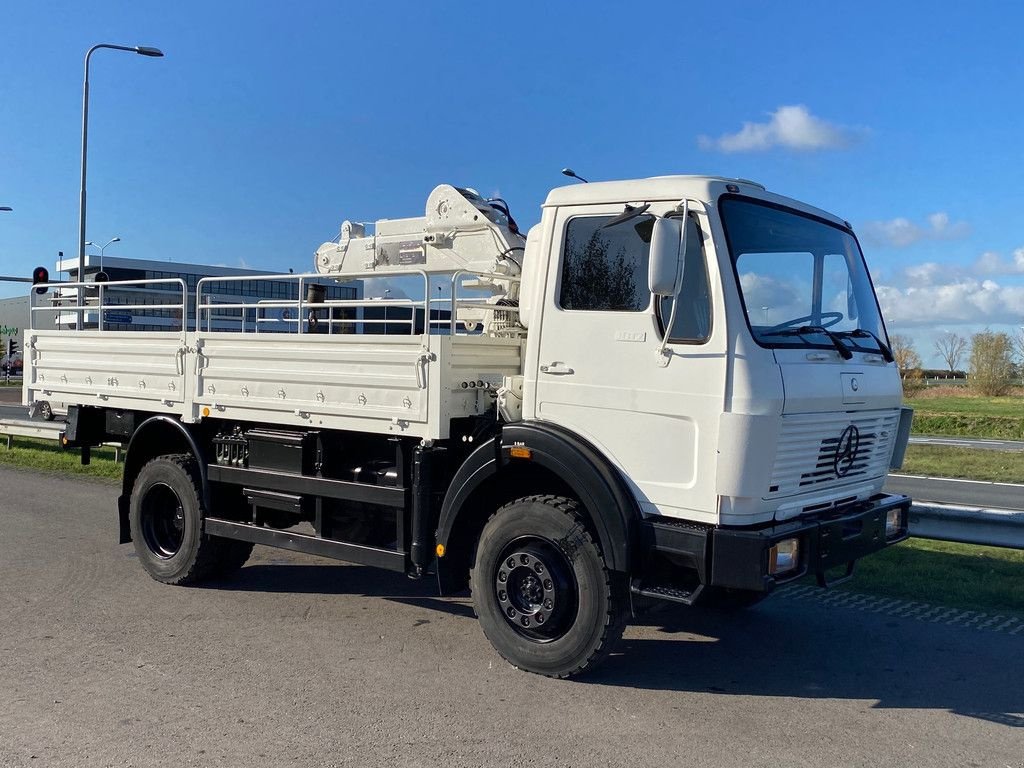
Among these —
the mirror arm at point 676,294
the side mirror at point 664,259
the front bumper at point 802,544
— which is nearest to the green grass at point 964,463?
the front bumper at point 802,544

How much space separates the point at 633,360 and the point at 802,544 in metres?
1.30

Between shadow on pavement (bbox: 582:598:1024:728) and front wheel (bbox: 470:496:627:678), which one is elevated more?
front wheel (bbox: 470:496:627:678)

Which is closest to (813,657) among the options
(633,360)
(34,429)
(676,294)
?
(633,360)

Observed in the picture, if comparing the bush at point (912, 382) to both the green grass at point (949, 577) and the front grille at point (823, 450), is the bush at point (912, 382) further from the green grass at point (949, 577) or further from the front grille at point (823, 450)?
the front grille at point (823, 450)

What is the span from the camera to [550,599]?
505cm

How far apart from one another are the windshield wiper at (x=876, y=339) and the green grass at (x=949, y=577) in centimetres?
221

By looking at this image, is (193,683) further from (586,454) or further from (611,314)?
(611,314)

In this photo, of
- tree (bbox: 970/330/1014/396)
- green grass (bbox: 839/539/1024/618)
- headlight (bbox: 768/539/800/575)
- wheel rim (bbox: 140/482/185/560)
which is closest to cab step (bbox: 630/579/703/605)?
headlight (bbox: 768/539/800/575)

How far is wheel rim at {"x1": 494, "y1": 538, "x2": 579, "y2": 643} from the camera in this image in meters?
5.04

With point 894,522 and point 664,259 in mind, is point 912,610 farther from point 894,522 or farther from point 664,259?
point 664,259

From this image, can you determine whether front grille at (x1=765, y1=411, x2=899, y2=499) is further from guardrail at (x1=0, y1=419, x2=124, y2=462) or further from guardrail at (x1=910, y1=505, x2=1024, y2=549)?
guardrail at (x1=0, y1=419, x2=124, y2=462)

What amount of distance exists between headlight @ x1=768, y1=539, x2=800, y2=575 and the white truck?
0.01 metres

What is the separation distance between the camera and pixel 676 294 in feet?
15.2

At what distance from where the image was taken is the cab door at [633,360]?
182 inches
